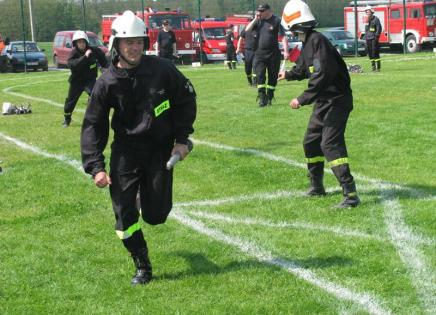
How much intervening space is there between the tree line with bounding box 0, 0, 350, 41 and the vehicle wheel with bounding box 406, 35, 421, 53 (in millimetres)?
8760

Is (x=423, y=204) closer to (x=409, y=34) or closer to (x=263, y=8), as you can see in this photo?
(x=263, y=8)

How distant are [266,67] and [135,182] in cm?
1094

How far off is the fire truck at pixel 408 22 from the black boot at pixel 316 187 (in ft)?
107

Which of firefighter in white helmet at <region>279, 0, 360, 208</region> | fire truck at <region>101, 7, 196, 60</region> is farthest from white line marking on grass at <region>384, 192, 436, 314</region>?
fire truck at <region>101, 7, 196, 60</region>

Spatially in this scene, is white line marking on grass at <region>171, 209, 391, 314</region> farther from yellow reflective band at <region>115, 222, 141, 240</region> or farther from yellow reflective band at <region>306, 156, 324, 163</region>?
yellow reflective band at <region>306, 156, 324, 163</region>

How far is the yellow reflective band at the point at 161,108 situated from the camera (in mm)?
5508

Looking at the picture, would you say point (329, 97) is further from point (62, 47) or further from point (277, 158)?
point (62, 47)

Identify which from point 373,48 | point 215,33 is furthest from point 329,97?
point 215,33

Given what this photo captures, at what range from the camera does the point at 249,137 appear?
12.3 m

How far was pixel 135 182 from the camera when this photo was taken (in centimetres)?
562

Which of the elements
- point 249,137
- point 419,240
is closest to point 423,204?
point 419,240

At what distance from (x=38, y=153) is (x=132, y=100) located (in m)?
6.61

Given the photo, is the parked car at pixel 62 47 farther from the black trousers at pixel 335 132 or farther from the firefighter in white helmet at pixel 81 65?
the black trousers at pixel 335 132

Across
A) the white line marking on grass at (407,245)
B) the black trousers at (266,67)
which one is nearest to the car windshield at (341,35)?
the black trousers at (266,67)
